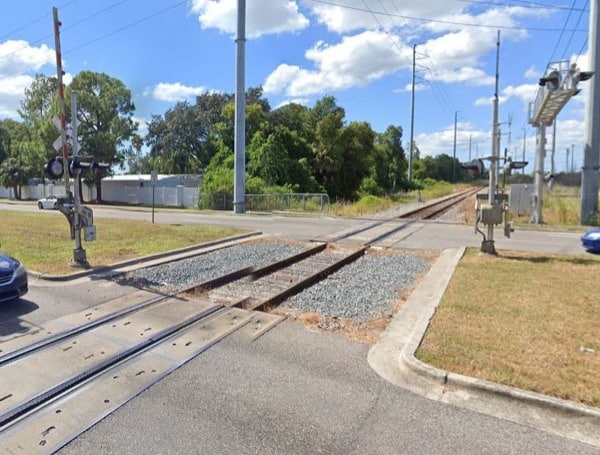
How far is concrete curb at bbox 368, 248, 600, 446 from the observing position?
9.95 ft

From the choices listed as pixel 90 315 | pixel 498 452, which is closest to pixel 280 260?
pixel 90 315

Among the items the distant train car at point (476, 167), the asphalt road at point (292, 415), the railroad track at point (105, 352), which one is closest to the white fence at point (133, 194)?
the distant train car at point (476, 167)

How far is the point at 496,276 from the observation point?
7586 mm

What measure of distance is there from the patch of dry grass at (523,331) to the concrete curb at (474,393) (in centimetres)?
13

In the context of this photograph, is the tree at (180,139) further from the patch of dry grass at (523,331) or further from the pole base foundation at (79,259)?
the patch of dry grass at (523,331)

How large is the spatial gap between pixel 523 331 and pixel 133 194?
4041 centimetres

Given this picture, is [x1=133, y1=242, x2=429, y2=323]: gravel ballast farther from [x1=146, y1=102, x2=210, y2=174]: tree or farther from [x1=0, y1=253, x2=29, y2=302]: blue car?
[x1=146, y1=102, x2=210, y2=174]: tree

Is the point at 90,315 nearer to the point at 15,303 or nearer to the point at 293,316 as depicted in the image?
the point at 15,303

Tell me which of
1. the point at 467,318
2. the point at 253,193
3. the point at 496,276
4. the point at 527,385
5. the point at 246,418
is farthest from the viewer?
the point at 253,193

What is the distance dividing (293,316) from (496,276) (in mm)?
4426

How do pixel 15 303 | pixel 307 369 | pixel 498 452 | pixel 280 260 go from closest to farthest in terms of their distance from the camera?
1. pixel 498 452
2. pixel 307 369
3. pixel 15 303
4. pixel 280 260

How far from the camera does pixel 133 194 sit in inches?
1566

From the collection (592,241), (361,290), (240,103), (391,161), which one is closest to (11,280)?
(361,290)

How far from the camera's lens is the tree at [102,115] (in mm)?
37531
